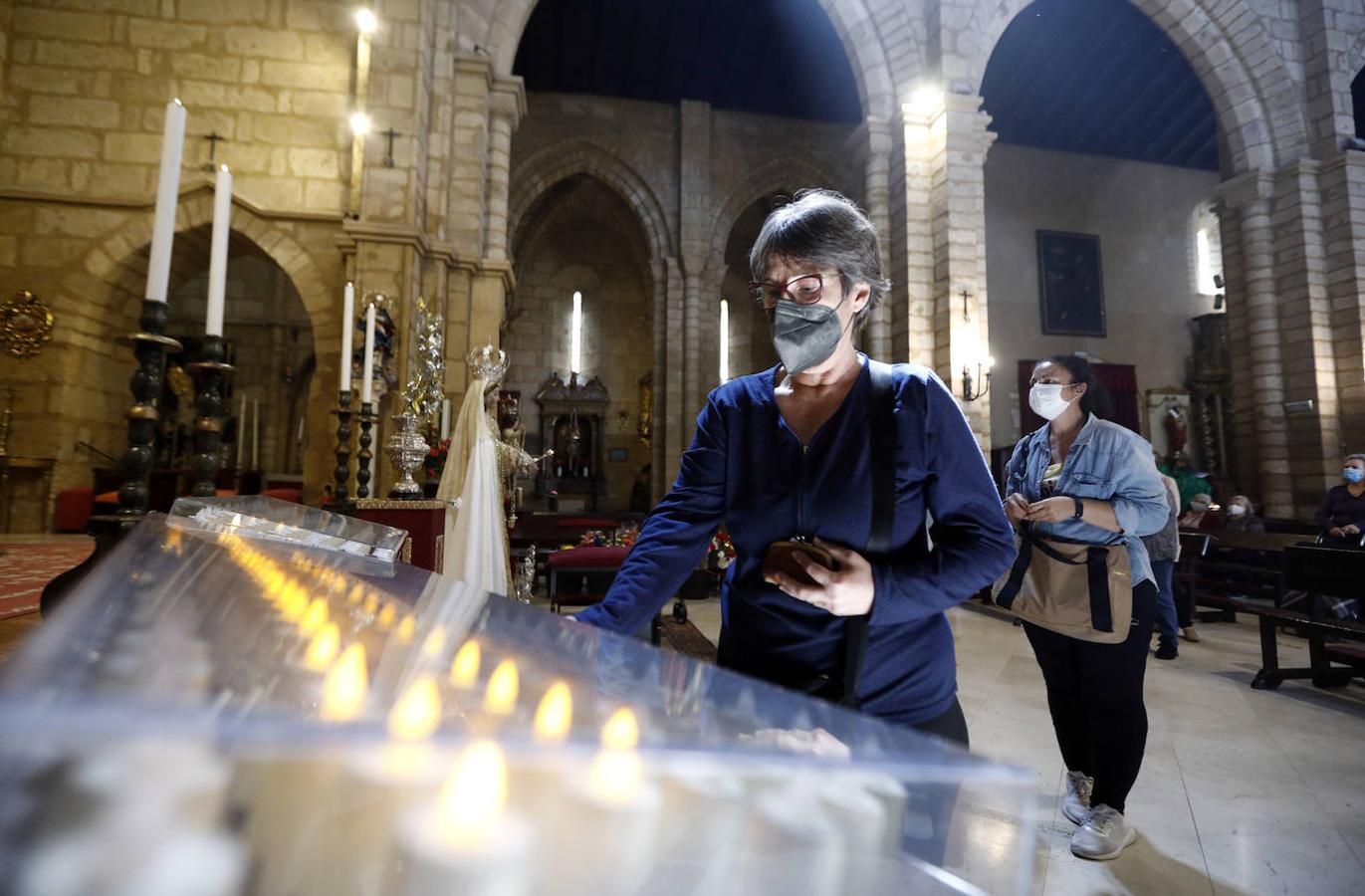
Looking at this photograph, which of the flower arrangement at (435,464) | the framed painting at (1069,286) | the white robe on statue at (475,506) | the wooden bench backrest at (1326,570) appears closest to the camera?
the wooden bench backrest at (1326,570)

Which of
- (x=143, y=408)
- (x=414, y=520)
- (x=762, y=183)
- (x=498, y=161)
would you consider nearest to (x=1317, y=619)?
A: (x=414, y=520)

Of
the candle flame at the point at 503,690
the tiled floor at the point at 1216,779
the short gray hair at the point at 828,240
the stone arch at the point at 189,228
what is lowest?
the tiled floor at the point at 1216,779

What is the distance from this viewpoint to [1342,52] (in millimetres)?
8977

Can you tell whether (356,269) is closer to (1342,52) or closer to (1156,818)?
(1156,818)

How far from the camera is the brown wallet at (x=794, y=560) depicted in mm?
964

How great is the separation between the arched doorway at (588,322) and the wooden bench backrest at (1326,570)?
11821 mm

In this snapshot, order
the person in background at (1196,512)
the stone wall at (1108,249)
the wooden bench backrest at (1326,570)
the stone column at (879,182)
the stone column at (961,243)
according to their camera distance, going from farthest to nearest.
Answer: the stone wall at (1108,249) < the stone column at (879,182) < the stone column at (961,243) < the person in background at (1196,512) < the wooden bench backrest at (1326,570)

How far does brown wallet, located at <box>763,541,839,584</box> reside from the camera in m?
0.96

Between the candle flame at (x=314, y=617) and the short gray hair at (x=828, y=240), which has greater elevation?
the short gray hair at (x=828, y=240)

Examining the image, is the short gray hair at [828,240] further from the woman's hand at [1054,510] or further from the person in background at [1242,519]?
the person in background at [1242,519]

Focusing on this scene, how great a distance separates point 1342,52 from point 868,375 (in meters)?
13.2

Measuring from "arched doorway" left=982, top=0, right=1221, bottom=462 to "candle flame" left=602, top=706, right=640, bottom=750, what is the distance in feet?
48.7

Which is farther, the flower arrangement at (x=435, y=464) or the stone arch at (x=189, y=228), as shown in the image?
the stone arch at (x=189, y=228)

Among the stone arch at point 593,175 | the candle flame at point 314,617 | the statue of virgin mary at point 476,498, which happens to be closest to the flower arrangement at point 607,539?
the statue of virgin mary at point 476,498
